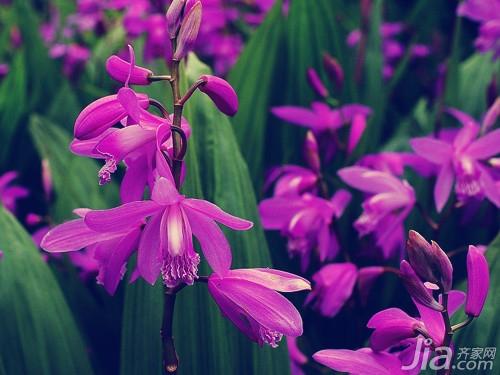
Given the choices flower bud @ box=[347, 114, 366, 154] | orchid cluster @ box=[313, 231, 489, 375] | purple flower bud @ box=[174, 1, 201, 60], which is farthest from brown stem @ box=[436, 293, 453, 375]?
flower bud @ box=[347, 114, 366, 154]

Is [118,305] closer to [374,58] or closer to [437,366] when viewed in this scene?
[437,366]

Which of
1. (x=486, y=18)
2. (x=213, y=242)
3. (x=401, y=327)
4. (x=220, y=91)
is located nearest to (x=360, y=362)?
(x=401, y=327)

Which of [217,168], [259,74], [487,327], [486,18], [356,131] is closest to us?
[487,327]

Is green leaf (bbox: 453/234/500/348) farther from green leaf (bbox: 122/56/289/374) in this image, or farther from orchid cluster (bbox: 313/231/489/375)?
green leaf (bbox: 122/56/289/374)

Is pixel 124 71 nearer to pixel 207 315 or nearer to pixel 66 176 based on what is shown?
pixel 207 315

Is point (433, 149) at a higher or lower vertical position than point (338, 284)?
higher

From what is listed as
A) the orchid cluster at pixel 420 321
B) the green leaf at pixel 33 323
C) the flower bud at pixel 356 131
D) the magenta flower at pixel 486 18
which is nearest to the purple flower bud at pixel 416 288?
the orchid cluster at pixel 420 321

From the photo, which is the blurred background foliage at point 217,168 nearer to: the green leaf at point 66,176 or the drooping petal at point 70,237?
the green leaf at point 66,176
